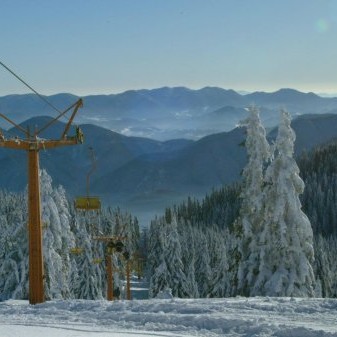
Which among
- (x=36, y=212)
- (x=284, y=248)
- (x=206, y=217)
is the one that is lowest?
(x=206, y=217)

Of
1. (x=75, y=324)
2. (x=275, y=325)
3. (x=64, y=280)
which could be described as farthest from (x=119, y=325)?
(x=64, y=280)

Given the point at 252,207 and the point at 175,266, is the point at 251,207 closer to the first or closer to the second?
the point at 252,207

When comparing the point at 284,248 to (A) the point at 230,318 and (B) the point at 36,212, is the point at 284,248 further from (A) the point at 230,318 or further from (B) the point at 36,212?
(A) the point at 230,318

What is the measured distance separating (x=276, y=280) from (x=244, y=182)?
5295 millimetres

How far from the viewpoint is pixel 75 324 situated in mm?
13078

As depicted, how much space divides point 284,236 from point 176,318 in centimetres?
1660

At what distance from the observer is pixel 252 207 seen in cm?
2977

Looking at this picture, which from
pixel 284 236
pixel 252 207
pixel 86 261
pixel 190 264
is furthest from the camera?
pixel 190 264

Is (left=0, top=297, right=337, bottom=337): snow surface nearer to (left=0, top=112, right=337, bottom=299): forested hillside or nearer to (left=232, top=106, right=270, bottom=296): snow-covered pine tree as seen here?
(left=232, top=106, right=270, bottom=296): snow-covered pine tree

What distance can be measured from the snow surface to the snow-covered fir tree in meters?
14.3

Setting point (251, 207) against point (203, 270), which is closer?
point (251, 207)

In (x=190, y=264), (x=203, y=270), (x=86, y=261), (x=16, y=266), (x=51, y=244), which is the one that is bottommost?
(x=203, y=270)

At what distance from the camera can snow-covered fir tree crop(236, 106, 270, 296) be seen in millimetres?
29656

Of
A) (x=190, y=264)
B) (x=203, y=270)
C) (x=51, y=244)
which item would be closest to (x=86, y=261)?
(x=51, y=244)
